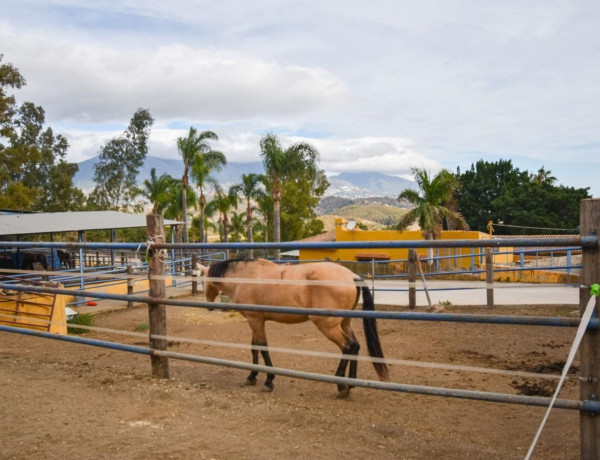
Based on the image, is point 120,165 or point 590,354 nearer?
point 590,354

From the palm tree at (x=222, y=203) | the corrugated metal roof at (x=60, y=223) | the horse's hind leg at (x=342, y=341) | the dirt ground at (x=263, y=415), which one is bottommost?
the dirt ground at (x=263, y=415)

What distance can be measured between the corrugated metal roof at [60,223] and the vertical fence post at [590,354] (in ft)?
51.3

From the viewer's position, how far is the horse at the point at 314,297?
5.26m

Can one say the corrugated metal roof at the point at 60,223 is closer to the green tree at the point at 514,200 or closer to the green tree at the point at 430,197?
the green tree at the point at 430,197

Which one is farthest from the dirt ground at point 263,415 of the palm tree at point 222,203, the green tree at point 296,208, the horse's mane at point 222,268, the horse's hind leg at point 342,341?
the green tree at point 296,208

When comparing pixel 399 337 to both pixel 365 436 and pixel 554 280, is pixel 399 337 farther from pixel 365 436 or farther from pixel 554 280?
pixel 554 280

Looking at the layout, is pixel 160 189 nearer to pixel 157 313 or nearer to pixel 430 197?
pixel 430 197

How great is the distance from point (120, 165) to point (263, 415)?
5139 centimetres

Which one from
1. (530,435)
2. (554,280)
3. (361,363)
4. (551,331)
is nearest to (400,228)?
(554,280)

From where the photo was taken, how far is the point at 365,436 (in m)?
3.67

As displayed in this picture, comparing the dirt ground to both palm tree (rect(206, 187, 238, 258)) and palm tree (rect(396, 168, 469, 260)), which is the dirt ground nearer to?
palm tree (rect(396, 168, 469, 260))

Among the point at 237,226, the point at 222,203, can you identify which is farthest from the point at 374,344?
the point at 237,226

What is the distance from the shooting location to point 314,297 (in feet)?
17.9

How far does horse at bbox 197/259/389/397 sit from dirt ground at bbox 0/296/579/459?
0.42m
